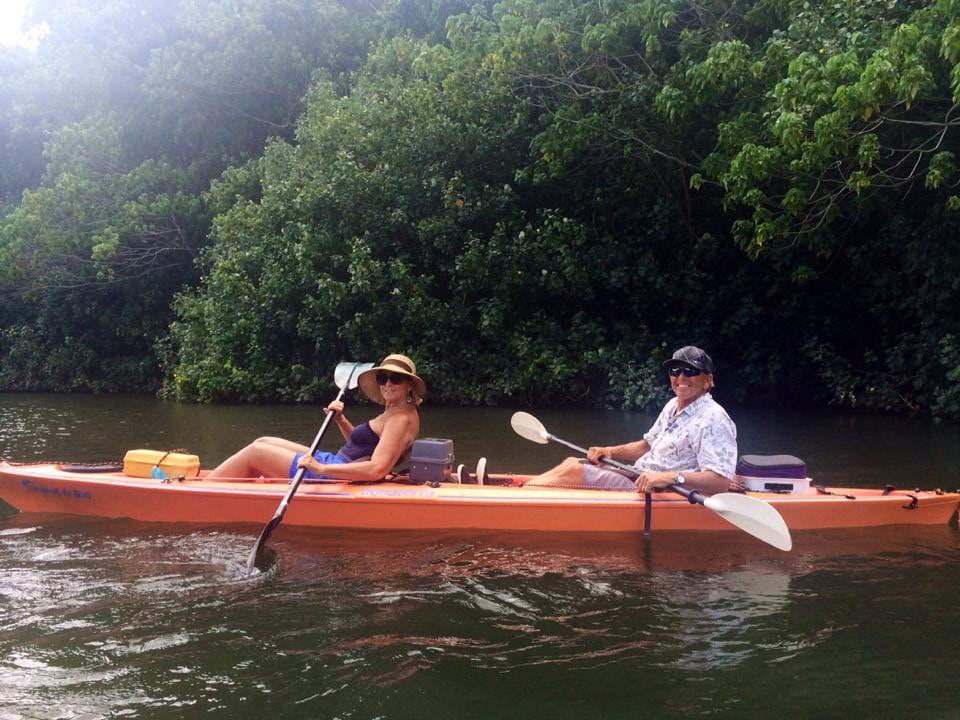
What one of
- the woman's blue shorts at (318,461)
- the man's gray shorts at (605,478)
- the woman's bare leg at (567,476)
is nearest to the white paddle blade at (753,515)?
the man's gray shorts at (605,478)

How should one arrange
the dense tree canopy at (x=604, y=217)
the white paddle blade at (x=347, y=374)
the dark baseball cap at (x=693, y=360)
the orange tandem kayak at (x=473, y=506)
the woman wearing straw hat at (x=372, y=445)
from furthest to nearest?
the dense tree canopy at (x=604, y=217)
the white paddle blade at (x=347, y=374)
the woman wearing straw hat at (x=372, y=445)
the orange tandem kayak at (x=473, y=506)
the dark baseball cap at (x=693, y=360)

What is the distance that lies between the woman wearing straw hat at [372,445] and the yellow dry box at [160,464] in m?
0.22

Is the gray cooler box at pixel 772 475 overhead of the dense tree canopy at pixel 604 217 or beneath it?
beneath

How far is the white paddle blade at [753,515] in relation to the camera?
465 cm

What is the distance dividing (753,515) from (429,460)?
1.94 metres

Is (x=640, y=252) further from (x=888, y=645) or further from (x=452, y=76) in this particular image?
(x=888, y=645)

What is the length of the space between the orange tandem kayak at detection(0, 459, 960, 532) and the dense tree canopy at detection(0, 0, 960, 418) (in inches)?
143

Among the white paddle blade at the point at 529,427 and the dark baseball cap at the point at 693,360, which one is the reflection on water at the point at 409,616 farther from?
the white paddle blade at the point at 529,427

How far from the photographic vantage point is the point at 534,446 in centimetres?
926

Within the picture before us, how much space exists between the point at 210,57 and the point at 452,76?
10195mm

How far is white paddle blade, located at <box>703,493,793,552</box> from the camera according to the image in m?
4.65

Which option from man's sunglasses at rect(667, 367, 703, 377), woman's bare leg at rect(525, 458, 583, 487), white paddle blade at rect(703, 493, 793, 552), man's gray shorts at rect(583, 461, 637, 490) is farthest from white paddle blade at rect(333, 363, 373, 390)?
white paddle blade at rect(703, 493, 793, 552)

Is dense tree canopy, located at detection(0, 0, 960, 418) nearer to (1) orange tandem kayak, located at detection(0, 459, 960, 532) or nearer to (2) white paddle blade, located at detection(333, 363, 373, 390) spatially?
(1) orange tandem kayak, located at detection(0, 459, 960, 532)

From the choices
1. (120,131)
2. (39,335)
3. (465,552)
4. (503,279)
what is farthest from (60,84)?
(465,552)
